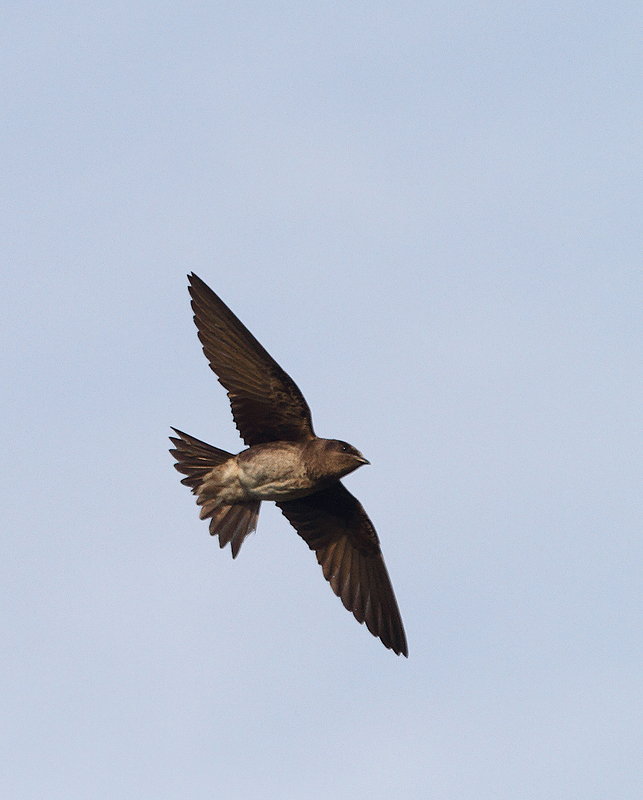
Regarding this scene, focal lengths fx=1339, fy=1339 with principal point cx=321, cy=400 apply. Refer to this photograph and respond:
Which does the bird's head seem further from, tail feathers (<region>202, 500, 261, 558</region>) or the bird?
tail feathers (<region>202, 500, 261, 558</region>)

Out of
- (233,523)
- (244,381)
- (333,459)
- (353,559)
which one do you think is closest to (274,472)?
(333,459)

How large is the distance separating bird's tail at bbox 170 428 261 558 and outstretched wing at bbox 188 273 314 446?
57 centimetres

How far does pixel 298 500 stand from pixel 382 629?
1745mm

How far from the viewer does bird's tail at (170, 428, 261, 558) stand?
1392 centimetres

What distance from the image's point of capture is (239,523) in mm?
14242

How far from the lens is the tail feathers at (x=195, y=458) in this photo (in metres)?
13.9

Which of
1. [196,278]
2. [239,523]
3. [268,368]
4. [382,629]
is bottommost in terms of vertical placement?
[382,629]

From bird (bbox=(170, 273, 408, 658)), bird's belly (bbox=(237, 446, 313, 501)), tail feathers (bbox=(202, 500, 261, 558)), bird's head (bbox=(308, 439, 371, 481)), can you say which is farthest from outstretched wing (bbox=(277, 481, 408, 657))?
bird's head (bbox=(308, 439, 371, 481))

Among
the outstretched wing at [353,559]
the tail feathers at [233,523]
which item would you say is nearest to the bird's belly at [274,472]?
the tail feathers at [233,523]

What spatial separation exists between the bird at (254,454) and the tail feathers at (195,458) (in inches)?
0.4

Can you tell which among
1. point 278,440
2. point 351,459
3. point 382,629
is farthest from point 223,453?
point 382,629

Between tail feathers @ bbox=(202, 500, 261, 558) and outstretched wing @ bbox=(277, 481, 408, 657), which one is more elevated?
tail feathers @ bbox=(202, 500, 261, 558)

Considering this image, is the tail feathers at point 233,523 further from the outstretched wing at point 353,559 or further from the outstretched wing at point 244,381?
the outstretched wing at point 244,381

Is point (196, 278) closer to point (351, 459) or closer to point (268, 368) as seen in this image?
point (268, 368)
